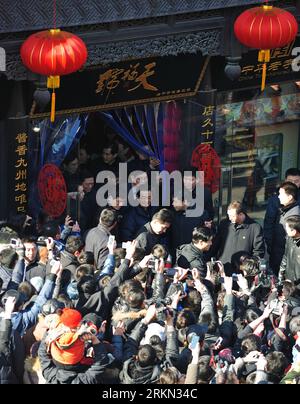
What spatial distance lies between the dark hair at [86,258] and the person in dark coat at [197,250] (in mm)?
1407

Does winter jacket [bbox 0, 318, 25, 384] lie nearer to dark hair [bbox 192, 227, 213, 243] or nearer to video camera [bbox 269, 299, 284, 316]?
video camera [bbox 269, 299, 284, 316]

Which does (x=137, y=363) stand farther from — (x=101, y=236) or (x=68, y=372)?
(x=101, y=236)

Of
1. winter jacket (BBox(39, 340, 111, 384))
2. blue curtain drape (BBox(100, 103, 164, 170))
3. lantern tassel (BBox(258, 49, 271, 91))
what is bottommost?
winter jacket (BBox(39, 340, 111, 384))

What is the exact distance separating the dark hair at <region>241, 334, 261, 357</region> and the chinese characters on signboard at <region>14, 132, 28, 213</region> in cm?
544

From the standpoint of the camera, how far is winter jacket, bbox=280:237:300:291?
63.2 feet

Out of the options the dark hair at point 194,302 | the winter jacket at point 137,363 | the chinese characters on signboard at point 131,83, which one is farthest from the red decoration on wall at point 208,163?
the winter jacket at point 137,363

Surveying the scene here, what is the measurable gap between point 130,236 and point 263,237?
1773mm

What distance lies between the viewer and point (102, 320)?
16422mm

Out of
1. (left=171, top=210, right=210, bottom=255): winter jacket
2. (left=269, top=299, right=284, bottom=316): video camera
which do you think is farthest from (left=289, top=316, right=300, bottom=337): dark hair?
(left=171, top=210, right=210, bottom=255): winter jacket

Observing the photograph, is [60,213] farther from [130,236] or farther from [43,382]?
[43,382]

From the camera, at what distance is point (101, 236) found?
19234 millimetres

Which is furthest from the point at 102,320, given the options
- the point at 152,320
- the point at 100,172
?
the point at 100,172

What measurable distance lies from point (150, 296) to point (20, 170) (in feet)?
11.4

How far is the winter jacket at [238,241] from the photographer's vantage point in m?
20.0
